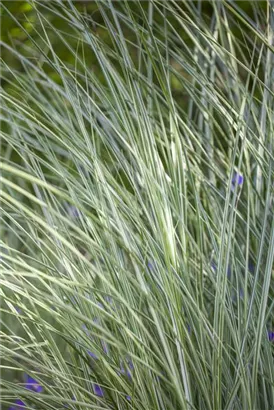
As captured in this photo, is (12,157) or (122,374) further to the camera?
(12,157)

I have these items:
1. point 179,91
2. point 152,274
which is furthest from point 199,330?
point 179,91

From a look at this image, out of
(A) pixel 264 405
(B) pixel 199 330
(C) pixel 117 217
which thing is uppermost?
(C) pixel 117 217

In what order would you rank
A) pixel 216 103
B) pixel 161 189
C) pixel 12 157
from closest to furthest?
1. pixel 161 189
2. pixel 216 103
3. pixel 12 157

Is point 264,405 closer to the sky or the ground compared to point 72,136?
closer to the ground

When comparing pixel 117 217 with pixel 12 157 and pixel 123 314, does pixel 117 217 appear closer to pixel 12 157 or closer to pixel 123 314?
pixel 123 314

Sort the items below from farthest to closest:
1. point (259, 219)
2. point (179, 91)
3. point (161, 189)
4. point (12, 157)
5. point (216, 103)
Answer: point (12, 157)
point (179, 91)
point (259, 219)
point (216, 103)
point (161, 189)

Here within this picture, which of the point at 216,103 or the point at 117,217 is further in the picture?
the point at 216,103

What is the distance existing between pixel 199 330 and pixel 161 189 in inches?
7.1

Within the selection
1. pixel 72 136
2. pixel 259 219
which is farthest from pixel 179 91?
pixel 72 136

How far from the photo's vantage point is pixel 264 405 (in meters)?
0.85

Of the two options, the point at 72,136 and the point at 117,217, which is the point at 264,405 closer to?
the point at 117,217

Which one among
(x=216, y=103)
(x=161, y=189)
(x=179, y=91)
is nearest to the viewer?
(x=161, y=189)

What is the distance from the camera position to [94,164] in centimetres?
81

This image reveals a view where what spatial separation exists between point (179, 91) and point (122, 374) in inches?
43.8
